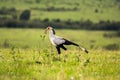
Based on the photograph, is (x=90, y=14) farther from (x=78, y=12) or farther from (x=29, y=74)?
(x=29, y=74)

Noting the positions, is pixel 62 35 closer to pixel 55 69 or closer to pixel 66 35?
pixel 66 35

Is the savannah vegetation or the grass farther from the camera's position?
the savannah vegetation

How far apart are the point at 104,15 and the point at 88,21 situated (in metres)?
15.9

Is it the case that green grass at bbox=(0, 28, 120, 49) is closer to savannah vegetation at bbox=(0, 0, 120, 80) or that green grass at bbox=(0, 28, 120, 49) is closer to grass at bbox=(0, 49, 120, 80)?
savannah vegetation at bbox=(0, 0, 120, 80)

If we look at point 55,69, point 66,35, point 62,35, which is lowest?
point 66,35

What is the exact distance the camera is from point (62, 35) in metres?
112

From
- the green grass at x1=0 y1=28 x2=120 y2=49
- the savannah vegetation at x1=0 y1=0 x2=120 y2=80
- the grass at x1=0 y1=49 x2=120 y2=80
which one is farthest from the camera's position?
the green grass at x1=0 y1=28 x2=120 y2=49

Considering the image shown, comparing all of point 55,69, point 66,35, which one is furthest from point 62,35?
point 55,69

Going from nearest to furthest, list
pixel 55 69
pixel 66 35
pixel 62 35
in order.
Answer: pixel 55 69 < pixel 62 35 < pixel 66 35

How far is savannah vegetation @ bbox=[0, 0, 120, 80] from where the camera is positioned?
12953mm

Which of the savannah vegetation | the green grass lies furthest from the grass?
the green grass

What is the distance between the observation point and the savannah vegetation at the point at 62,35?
13.0 m

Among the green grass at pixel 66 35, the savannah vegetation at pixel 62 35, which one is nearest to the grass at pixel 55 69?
the savannah vegetation at pixel 62 35

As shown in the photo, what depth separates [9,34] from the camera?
388 feet
